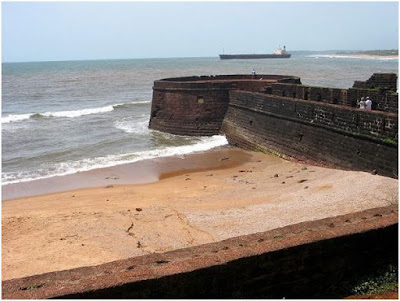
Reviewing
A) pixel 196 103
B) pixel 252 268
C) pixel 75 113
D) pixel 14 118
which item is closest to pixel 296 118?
pixel 196 103

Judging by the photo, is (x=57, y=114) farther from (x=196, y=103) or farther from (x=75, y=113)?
(x=196, y=103)

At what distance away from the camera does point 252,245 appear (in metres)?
4.09

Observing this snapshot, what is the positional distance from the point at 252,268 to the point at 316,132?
29.2 feet

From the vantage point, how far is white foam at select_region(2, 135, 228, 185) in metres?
13.0

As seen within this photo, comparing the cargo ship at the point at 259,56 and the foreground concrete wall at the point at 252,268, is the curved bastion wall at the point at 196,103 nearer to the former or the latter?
the foreground concrete wall at the point at 252,268

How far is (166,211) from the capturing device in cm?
841

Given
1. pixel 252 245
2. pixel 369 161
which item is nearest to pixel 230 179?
pixel 369 161

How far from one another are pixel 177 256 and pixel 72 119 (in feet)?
75.3

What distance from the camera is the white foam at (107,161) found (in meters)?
13.0

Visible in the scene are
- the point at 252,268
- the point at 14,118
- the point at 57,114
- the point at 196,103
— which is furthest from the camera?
the point at 57,114

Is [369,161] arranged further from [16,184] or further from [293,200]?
[16,184]

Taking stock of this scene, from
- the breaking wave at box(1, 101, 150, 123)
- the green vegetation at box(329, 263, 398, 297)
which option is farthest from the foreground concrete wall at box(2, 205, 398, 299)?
the breaking wave at box(1, 101, 150, 123)

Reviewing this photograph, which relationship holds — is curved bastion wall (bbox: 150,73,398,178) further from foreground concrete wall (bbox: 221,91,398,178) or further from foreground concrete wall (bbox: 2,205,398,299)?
foreground concrete wall (bbox: 2,205,398,299)

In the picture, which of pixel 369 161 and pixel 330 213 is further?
pixel 369 161
